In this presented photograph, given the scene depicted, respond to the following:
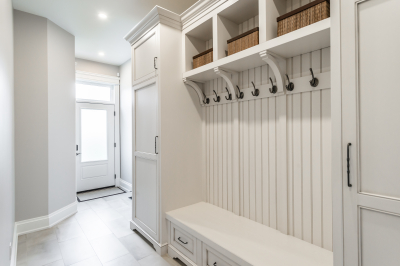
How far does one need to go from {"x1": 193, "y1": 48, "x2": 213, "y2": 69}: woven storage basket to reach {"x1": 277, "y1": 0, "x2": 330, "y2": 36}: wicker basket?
0.73 meters

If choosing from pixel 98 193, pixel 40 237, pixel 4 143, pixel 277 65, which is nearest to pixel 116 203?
pixel 98 193

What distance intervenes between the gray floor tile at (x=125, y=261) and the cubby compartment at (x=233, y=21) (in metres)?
2.10

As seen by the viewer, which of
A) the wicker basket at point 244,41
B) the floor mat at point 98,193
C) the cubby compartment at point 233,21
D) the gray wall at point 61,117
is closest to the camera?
the wicker basket at point 244,41

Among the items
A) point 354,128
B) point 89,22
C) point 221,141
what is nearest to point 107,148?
point 89,22

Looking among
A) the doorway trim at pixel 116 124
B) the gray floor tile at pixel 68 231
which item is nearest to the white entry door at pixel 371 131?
the gray floor tile at pixel 68 231

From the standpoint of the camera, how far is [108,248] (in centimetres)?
233

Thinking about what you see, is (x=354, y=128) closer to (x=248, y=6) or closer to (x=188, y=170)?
(x=248, y=6)

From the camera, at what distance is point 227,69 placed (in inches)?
78.3

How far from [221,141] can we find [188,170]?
19.4 inches

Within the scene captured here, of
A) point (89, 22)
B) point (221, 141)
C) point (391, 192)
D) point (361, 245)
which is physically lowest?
point (361, 245)

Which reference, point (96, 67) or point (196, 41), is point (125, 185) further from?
point (196, 41)

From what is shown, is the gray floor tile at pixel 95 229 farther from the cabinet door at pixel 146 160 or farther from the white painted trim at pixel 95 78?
the white painted trim at pixel 95 78

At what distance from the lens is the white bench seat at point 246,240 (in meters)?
1.42

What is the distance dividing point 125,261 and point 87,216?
4.86 ft
